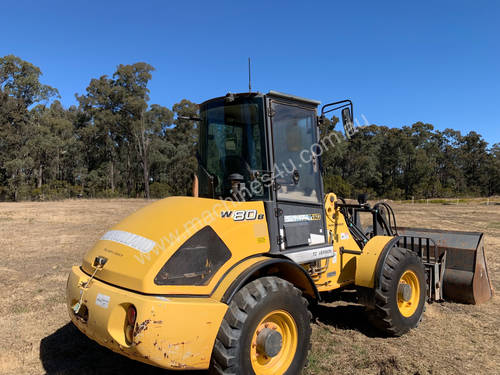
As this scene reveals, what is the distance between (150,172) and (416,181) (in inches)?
1521

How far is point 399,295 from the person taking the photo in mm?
4605

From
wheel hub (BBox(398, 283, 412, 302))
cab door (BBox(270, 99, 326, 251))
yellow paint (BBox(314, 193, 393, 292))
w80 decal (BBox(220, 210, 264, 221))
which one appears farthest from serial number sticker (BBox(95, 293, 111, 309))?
wheel hub (BBox(398, 283, 412, 302))

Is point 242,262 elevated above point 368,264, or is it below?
above

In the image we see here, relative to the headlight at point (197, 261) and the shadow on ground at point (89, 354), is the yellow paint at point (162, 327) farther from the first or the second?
the shadow on ground at point (89, 354)

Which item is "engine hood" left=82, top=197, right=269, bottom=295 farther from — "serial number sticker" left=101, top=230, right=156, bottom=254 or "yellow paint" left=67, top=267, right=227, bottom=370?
"yellow paint" left=67, top=267, right=227, bottom=370

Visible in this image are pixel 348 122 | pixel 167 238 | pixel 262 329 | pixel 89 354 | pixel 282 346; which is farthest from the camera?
pixel 89 354

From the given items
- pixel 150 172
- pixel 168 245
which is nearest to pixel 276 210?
pixel 168 245

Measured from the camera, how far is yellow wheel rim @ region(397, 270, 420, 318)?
15.5 ft

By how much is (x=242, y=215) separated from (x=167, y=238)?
72 cm

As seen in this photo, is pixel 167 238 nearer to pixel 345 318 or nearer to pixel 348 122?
pixel 348 122

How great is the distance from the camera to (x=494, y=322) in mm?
4945

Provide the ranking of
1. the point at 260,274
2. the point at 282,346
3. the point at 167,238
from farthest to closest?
the point at 260,274 → the point at 282,346 → the point at 167,238

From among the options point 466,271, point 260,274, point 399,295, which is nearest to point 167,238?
point 260,274

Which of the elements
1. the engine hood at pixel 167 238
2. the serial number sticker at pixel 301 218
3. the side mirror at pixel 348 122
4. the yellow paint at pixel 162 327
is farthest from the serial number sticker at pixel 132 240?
the side mirror at pixel 348 122
